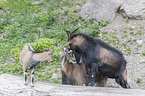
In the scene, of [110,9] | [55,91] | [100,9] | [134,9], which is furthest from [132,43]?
[55,91]

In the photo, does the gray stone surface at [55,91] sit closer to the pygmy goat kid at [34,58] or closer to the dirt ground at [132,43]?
the pygmy goat kid at [34,58]

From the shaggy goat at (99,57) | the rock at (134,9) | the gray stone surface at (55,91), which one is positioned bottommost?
the gray stone surface at (55,91)

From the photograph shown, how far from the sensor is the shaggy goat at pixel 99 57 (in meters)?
5.34

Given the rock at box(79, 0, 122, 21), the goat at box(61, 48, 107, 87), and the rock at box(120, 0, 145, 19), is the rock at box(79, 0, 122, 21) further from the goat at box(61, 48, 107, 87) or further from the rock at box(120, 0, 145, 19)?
the goat at box(61, 48, 107, 87)

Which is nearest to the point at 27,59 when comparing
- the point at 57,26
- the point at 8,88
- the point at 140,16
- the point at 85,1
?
the point at 8,88

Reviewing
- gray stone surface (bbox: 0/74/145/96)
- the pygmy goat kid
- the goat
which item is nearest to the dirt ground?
the goat

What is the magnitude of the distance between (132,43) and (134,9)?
2.33 meters

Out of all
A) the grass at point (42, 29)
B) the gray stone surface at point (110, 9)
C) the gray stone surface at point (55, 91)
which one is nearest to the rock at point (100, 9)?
the gray stone surface at point (110, 9)

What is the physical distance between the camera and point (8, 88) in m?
4.91

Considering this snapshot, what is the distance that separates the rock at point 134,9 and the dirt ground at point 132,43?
28 cm

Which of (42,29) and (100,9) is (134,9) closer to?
(100,9)

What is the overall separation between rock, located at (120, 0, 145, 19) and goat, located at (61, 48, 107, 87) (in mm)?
5498

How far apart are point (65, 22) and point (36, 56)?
6.26m

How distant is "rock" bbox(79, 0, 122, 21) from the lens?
10812 mm
